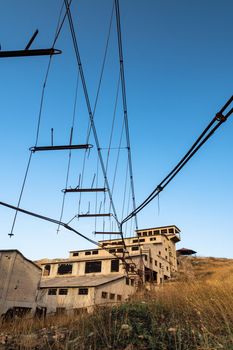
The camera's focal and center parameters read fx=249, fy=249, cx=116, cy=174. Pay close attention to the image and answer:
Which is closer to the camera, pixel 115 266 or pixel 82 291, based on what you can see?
pixel 82 291

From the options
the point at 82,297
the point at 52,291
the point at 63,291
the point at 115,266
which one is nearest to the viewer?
the point at 82,297

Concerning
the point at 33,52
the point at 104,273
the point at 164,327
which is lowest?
the point at 164,327

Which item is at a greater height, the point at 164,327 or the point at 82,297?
the point at 82,297

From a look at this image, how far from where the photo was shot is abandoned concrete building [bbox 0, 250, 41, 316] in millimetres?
23922

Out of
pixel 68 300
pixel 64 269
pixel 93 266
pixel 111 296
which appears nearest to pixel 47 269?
pixel 64 269

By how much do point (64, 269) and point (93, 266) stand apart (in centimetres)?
580

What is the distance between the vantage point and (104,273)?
127 feet

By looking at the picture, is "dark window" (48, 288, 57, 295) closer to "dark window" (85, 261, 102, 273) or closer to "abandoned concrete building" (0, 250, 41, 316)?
"abandoned concrete building" (0, 250, 41, 316)

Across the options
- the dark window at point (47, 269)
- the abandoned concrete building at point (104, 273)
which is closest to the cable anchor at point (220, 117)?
the abandoned concrete building at point (104, 273)

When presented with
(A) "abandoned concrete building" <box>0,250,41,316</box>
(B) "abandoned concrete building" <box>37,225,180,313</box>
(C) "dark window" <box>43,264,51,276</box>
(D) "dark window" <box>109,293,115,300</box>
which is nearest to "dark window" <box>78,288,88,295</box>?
(B) "abandoned concrete building" <box>37,225,180,313</box>

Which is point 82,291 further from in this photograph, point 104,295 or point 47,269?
point 47,269

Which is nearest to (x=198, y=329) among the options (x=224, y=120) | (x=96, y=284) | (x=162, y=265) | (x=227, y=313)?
(x=227, y=313)

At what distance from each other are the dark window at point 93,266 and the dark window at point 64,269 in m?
3.09

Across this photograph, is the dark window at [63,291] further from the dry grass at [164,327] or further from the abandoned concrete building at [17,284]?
the dry grass at [164,327]
